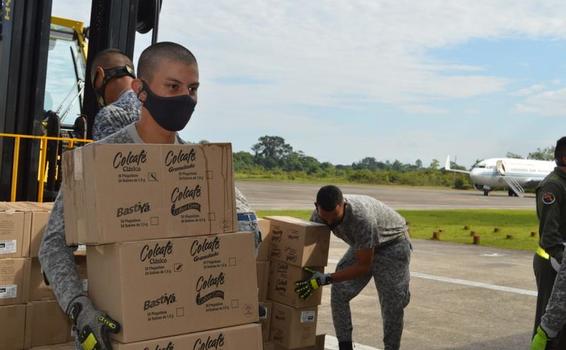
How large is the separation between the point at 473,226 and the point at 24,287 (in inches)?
745

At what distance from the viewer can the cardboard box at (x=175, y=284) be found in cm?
221

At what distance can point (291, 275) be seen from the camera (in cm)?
525

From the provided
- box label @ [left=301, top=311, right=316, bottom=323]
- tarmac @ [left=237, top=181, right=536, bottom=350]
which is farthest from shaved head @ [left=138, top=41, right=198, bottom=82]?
tarmac @ [left=237, top=181, right=536, bottom=350]

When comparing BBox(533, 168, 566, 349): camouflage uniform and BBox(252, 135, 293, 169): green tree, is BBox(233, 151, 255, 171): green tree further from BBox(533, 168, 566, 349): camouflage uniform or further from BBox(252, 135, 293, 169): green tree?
BBox(533, 168, 566, 349): camouflage uniform

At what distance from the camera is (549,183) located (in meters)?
5.38

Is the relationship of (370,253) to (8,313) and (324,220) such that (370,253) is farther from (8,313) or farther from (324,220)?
(8,313)

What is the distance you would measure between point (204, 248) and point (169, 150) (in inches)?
15.0

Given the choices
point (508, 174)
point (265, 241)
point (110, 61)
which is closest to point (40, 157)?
point (110, 61)

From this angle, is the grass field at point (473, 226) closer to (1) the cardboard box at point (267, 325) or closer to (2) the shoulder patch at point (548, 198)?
(2) the shoulder patch at point (548, 198)

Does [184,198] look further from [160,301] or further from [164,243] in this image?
[160,301]

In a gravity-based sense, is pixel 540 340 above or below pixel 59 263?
below

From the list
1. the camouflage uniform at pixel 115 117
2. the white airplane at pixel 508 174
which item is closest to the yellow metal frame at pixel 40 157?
the camouflage uniform at pixel 115 117

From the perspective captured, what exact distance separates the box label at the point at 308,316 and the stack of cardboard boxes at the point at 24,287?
183 centimetres

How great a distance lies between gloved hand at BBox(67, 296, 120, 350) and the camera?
2.14 meters
